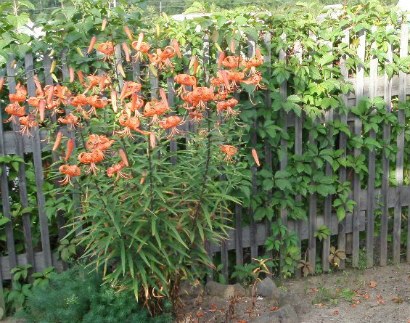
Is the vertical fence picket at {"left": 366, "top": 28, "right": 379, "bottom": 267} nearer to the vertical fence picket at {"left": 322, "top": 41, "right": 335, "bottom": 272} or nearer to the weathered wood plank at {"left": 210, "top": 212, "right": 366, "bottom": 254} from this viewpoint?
the weathered wood plank at {"left": 210, "top": 212, "right": 366, "bottom": 254}

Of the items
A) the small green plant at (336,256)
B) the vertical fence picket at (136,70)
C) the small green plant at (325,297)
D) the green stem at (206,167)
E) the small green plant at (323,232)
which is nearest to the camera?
the green stem at (206,167)

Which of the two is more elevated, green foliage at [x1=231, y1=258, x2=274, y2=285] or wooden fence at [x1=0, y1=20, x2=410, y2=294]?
wooden fence at [x1=0, y1=20, x2=410, y2=294]

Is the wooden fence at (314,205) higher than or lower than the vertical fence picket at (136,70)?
lower

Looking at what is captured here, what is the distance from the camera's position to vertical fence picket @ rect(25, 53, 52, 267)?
15.4 ft

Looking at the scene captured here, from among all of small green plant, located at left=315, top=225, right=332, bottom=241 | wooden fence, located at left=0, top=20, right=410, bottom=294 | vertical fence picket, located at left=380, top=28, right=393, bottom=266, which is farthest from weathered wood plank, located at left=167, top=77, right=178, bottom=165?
vertical fence picket, located at left=380, top=28, right=393, bottom=266

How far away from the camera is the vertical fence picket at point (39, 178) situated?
15.4 feet

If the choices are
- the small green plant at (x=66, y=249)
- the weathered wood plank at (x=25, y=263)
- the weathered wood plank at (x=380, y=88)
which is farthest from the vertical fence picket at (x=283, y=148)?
the weathered wood plank at (x=25, y=263)

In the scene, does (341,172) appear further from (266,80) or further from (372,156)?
(266,80)

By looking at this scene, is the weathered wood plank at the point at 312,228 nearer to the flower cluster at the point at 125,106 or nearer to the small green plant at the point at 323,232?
the small green plant at the point at 323,232

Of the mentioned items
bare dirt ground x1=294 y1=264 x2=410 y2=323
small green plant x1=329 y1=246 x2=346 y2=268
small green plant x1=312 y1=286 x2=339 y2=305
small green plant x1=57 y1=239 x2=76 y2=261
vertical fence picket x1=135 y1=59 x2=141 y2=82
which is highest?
vertical fence picket x1=135 y1=59 x2=141 y2=82

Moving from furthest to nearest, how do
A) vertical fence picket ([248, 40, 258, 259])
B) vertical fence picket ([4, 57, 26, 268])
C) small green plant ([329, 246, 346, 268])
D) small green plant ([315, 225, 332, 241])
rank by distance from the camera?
1. small green plant ([329, 246, 346, 268])
2. small green plant ([315, 225, 332, 241])
3. vertical fence picket ([248, 40, 258, 259])
4. vertical fence picket ([4, 57, 26, 268])

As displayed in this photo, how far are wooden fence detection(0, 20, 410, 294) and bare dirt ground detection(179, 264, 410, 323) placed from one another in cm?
21

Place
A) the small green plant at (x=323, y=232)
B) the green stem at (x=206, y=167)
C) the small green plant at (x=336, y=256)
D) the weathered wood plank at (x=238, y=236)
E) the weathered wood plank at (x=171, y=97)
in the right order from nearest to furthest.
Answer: the green stem at (x=206, y=167) → the weathered wood plank at (x=171, y=97) → the weathered wood plank at (x=238, y=236) → the small green plant at (x=323, y=232) → the small green plant at (x=336, y=256)

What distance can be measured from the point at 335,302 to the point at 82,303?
1938mm
